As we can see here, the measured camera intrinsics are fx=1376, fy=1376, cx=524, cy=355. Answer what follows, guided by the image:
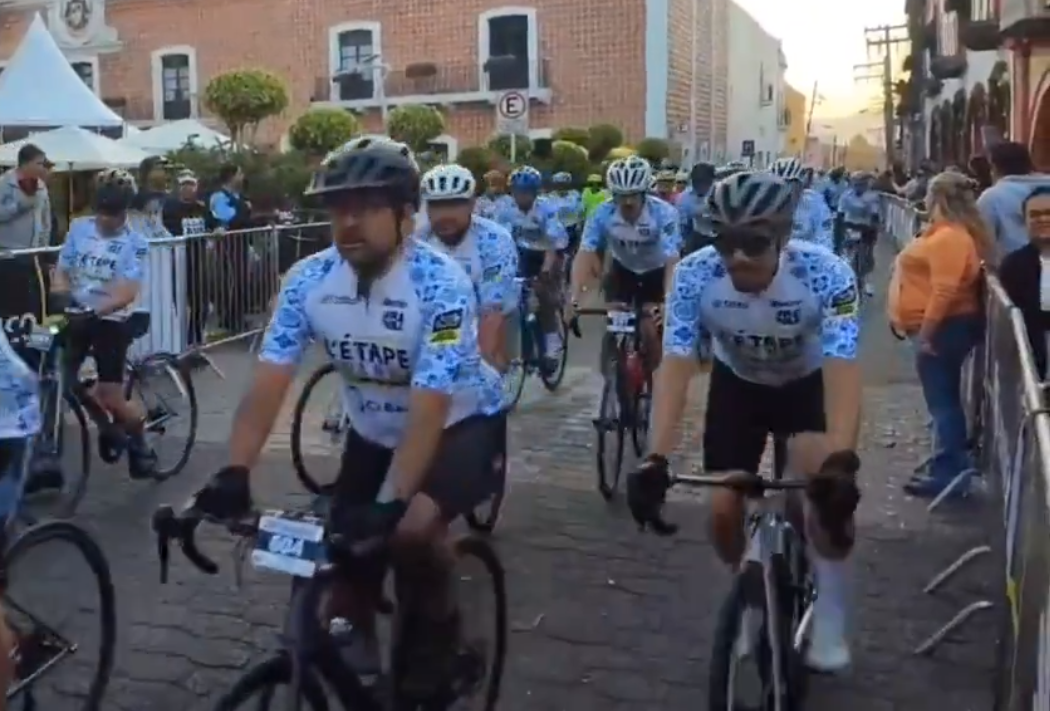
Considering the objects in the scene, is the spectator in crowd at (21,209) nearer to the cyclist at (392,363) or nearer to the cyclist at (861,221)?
the cyclist at (392,363)

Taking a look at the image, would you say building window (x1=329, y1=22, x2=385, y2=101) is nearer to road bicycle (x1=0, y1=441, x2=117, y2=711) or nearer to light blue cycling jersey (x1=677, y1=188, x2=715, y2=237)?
light blue cycling jersey (x1=677, y1=188, x2=715, y2=237)

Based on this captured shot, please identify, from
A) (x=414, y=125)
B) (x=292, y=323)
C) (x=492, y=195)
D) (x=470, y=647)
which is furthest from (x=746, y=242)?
(x=414, y=125)

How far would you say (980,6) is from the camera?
25891 millimetres

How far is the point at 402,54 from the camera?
41875 millimetres

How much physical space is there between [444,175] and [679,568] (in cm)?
235

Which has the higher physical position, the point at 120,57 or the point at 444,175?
the point at 120,57

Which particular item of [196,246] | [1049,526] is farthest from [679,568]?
[196,246]

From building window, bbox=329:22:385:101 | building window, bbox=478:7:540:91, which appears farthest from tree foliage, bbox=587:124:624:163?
building window, bbox=329:22:385:101

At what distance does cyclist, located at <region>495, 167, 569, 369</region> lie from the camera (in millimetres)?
11922

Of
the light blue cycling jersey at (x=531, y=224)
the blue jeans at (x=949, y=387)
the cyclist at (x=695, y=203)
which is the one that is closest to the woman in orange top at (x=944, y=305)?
the blue jeans at (x=949, y=387)

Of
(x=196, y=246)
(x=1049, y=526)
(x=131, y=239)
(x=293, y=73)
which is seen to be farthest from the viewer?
(x=293, y=73)

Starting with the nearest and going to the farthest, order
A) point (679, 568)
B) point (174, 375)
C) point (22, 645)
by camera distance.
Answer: point (22, 645) → point (679, 568) → point (174, 375)

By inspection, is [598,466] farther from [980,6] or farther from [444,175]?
[980,6]

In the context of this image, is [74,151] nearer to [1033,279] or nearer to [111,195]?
[111,195]
